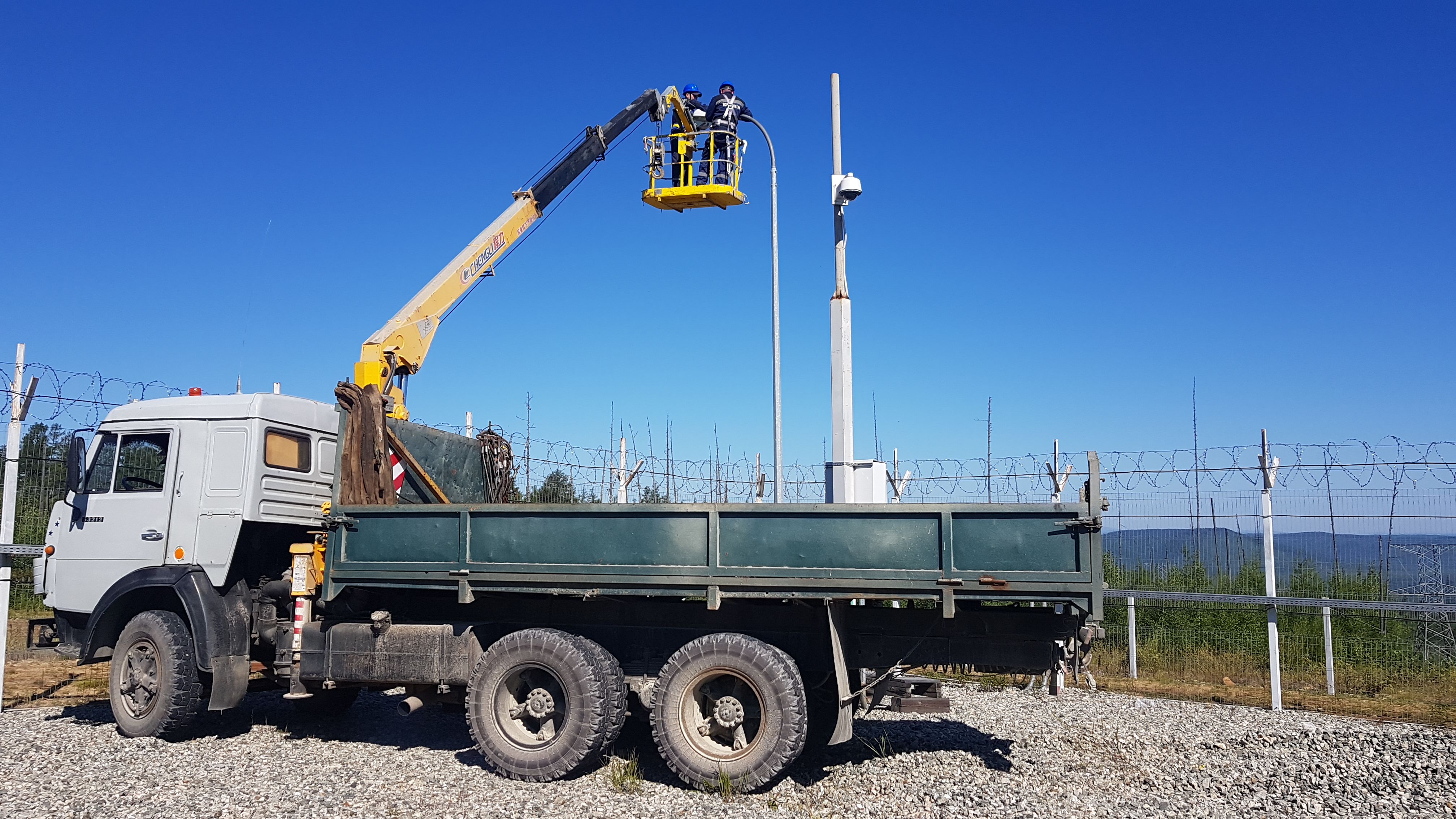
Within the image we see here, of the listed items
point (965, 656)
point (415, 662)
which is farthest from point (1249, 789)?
point (415, 662)

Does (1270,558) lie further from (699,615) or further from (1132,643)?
(699,615)

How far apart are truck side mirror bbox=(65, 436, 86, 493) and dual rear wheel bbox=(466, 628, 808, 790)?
4.20m

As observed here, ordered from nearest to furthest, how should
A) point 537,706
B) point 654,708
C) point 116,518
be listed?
point 654,708 < point 537,706 < point 116,518

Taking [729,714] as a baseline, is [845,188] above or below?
above

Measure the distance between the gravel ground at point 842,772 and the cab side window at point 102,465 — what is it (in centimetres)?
212

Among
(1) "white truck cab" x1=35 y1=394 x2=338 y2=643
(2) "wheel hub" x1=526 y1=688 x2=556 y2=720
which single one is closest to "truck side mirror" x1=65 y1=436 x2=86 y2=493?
(1) "white truck cab" x1=35 y1=394 x2=338 y2=643

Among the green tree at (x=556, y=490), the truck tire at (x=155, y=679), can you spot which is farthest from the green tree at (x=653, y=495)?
the truck tire at (x=155, y=679)

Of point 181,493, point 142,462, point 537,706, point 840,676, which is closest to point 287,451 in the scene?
point 181,493

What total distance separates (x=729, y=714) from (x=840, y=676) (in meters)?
0.81

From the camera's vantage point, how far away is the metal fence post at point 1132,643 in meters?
12.3

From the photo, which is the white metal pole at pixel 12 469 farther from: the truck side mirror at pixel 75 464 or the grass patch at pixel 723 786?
the grass patch at pixel 723 786

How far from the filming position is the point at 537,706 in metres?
7.33

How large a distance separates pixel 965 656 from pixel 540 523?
10.5 feet

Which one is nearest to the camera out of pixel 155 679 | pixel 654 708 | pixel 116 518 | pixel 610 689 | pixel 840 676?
pixel 840 676
